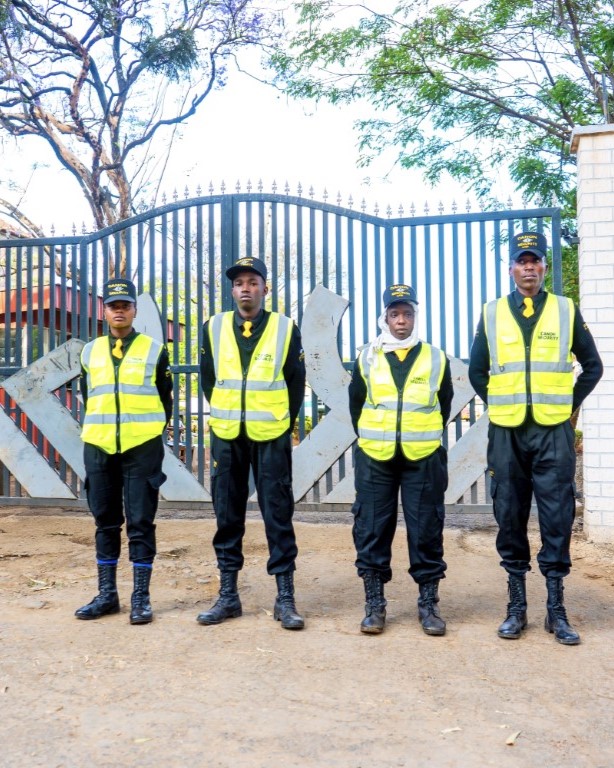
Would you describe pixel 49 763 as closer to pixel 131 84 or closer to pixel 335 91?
pixel 335 91

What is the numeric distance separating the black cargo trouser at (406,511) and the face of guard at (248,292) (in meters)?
1.04

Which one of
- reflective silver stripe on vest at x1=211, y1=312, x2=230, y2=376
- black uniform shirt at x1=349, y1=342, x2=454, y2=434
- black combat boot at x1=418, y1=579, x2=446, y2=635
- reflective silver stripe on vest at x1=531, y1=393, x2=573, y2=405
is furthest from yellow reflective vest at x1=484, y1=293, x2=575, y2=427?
reflective silver stripe on vest at x1=211, y1=312, x2=230, y2=376

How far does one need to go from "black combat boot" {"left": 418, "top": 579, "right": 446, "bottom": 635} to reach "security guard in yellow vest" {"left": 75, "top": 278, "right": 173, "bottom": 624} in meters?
1.50

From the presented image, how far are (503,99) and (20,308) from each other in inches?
364

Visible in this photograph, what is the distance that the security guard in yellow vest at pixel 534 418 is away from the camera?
3.77 metres

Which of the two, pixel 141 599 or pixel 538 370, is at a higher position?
pixel 538 370

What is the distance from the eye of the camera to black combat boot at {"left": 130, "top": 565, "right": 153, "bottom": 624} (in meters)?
3.97

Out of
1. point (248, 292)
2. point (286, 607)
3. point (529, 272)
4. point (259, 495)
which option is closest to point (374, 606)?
point (286, 607)

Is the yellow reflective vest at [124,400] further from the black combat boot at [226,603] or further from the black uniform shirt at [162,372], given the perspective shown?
the black combat boot at [226,603]

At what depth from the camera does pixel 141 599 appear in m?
4.04

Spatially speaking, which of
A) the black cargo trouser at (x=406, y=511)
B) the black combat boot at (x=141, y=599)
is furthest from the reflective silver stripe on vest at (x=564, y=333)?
the black combat boot at (x=141, y=599)

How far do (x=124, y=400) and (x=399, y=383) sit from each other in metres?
1.55

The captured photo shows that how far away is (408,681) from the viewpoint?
10.4ft

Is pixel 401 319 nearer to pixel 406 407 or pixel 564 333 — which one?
pixel 406 407
